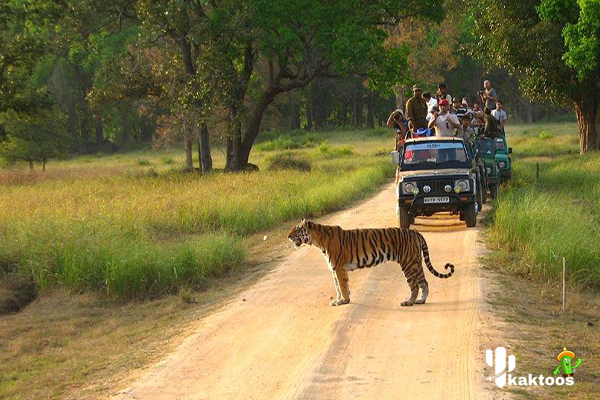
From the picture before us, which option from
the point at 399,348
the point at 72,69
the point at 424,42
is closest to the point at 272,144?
the point at 424,42

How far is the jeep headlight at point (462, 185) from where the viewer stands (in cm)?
1541

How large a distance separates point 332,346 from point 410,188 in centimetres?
692

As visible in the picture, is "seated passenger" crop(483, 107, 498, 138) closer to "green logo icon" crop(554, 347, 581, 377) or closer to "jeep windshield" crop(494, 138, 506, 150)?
"jeep windshield" crop(494, 138, 506, 150)

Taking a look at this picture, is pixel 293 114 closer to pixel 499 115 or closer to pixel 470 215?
pixel 499 115

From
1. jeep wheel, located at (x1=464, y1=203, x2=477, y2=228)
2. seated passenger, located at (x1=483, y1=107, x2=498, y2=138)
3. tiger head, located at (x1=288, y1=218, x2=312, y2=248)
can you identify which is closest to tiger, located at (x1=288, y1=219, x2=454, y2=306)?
tiger head, located at (x1=288, y1=218, x2=312, y2=248)

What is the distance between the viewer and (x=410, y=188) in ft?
50.9

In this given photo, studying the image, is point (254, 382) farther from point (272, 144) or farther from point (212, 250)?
point (272, 144)

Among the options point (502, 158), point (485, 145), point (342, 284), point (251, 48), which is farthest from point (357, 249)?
point (251, 48)

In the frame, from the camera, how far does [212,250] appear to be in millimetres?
14367

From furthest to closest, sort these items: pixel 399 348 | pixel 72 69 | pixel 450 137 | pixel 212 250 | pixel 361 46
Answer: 1. pixel 72 69
2. pixel 361 46
3. pixel 450 137
4. pixel 212 250
5. pixel 399 348

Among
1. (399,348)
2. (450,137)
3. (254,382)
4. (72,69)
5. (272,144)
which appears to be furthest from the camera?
(72,69)

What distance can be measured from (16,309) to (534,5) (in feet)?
77.3

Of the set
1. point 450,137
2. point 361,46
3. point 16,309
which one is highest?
point 361,46

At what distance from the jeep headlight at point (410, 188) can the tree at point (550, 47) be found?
1446 cm
